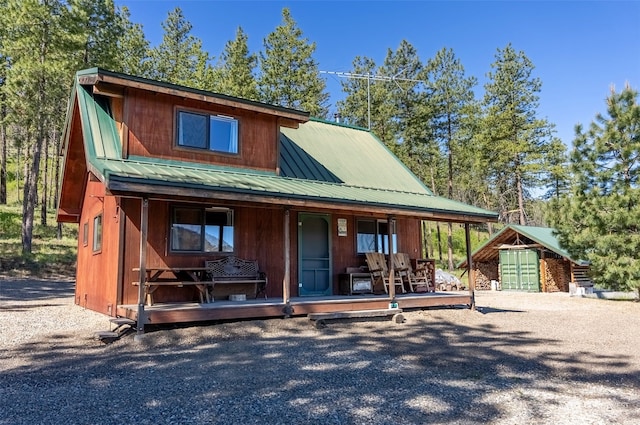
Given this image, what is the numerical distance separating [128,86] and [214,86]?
63.7 ft

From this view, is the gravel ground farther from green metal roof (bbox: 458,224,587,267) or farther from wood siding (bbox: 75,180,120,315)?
green metal roof (bbox: 458,224,587,267)

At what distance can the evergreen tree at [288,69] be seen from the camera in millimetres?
28000

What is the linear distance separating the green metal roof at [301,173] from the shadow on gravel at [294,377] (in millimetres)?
2454

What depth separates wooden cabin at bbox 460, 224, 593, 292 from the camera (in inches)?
867

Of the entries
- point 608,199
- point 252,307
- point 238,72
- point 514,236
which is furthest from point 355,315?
point 238,72

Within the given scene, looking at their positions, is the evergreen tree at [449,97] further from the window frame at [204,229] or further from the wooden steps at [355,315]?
the window frame at [204,229]

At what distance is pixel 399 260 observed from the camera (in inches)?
489

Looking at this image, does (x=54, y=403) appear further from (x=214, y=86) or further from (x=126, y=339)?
(x=214, y=86)

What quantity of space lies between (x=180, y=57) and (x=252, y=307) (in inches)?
1003

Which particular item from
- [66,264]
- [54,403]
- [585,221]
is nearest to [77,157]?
[54,403]

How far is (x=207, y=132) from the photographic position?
10.2 metres

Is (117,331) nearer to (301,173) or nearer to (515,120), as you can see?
(301,173)

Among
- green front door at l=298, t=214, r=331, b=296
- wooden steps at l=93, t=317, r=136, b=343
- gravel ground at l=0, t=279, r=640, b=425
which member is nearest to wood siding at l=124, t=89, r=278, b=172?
green front door at l=298, t=214, r=331, b=296

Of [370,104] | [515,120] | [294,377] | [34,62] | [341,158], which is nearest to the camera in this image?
[294,377]
